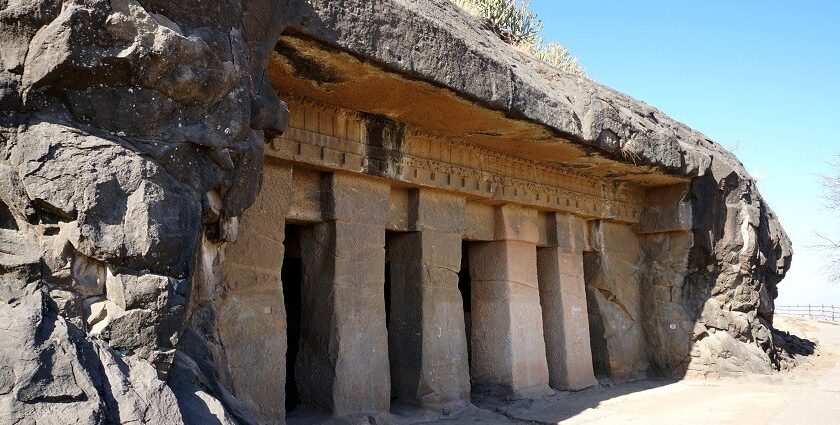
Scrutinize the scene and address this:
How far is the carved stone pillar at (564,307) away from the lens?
759 cm

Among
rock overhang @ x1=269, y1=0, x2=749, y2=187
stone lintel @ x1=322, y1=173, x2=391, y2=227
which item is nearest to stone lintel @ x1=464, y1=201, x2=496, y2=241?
rock overhang @ x1=269, y1=0, x2=749, y2=187

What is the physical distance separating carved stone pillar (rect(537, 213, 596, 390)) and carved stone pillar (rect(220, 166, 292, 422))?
11.9 feet

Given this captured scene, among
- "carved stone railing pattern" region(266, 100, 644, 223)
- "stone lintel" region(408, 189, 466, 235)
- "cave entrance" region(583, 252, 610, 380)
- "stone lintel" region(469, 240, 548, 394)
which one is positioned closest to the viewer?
"carved stone railing pattern" region(266, 100, 644, 223)

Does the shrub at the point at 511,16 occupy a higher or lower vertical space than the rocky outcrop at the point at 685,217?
higher

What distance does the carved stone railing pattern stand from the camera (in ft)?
17.4

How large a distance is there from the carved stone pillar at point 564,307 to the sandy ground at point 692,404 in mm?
276

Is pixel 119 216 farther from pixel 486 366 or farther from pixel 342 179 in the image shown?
pixel 486 366

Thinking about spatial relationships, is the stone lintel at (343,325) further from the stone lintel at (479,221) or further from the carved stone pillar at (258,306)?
the stone lintel at (479,221)

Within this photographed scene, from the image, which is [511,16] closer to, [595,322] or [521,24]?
[521,24]

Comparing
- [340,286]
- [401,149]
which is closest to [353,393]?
[340,286]

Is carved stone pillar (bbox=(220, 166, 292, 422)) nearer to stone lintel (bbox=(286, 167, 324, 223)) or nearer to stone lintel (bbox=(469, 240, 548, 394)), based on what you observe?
stone lintel (bbox=(286, 167, 324, 223))

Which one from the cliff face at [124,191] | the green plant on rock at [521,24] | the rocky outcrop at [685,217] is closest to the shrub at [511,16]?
the green plant on rock at [521,24]

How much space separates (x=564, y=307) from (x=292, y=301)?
298 cm

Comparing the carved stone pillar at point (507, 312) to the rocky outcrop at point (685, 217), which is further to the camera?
the carved stone pillar at point (507, 312)
